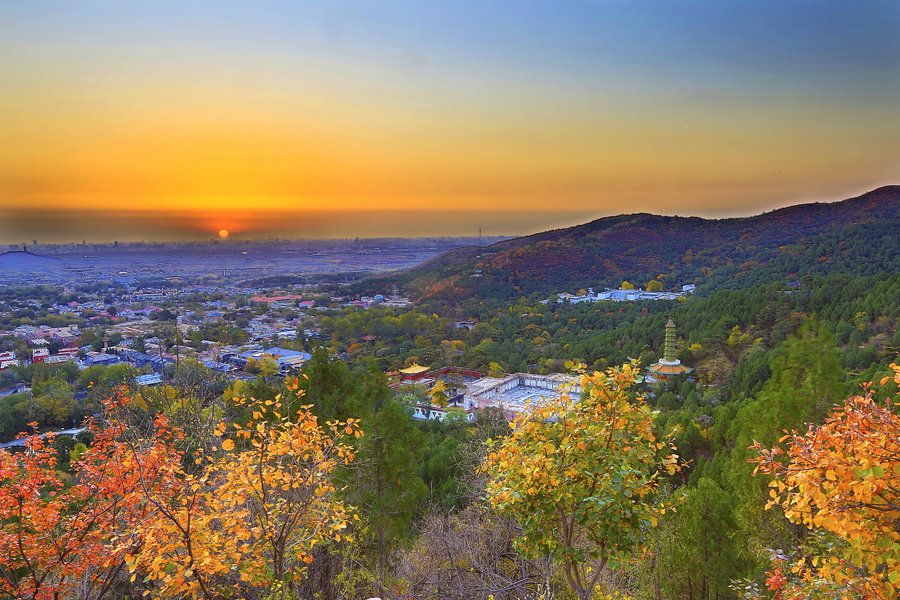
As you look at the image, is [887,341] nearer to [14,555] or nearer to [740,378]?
[740,378]

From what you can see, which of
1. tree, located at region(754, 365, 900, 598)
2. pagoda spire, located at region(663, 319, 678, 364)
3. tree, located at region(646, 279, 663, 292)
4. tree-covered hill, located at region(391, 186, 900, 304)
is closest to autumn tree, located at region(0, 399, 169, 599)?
tree, located at region(754, 365, 900, 598)

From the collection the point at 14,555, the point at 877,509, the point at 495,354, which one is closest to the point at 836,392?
the point at 877,509

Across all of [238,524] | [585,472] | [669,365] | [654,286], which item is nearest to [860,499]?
[585,472]

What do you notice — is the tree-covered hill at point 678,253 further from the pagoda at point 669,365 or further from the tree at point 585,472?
the tree at point 585,472

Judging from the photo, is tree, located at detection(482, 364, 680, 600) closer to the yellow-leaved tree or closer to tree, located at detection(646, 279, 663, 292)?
the yellow-leaved tree

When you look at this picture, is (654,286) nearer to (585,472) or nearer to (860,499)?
(585,472)

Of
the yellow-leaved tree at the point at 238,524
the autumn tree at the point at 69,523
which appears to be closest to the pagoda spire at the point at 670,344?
the yellow-leaved tree at the point at 238,524
